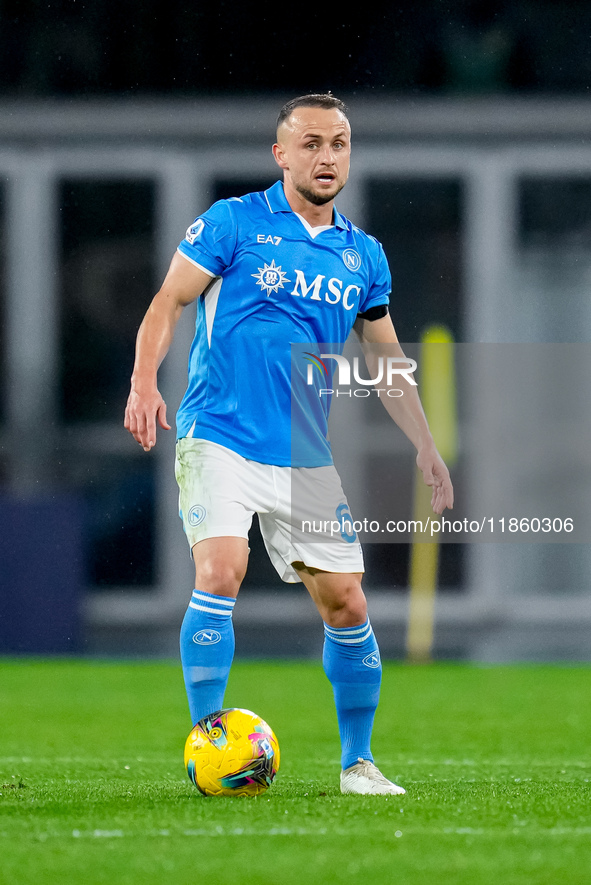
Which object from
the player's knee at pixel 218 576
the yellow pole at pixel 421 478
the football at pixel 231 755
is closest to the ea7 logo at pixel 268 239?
the player's knee at pixel 218 576

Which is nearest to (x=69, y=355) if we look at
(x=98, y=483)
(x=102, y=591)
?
(x=98, y=483)

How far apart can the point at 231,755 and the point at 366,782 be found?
439 millimetres

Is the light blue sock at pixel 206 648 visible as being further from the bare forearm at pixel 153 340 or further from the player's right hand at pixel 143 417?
the bare forearm at pixel 153 340

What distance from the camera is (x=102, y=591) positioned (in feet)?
32.4

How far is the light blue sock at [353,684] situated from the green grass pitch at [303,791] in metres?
0.18

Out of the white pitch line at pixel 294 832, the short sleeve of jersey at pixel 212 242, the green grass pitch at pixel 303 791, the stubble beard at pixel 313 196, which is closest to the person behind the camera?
the green grass pitch at pixel 303 791

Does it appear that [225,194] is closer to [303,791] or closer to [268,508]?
[268,508]

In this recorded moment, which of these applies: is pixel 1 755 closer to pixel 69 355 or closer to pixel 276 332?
pixel 276 332

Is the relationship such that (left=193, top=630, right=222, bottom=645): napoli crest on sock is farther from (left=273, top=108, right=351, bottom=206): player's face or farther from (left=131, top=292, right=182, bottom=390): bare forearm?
(left=273, top=108, right=351, bottom=206): player's face

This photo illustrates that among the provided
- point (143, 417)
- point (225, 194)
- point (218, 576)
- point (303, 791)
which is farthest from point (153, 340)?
point (225, 194)

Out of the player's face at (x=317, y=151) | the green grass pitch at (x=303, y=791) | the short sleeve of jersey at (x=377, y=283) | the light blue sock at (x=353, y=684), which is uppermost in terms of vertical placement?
the player's face at (x=317, y=151)

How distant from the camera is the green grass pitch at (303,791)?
283 cm

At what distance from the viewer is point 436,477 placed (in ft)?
13.7

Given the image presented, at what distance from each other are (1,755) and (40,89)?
6.03m
